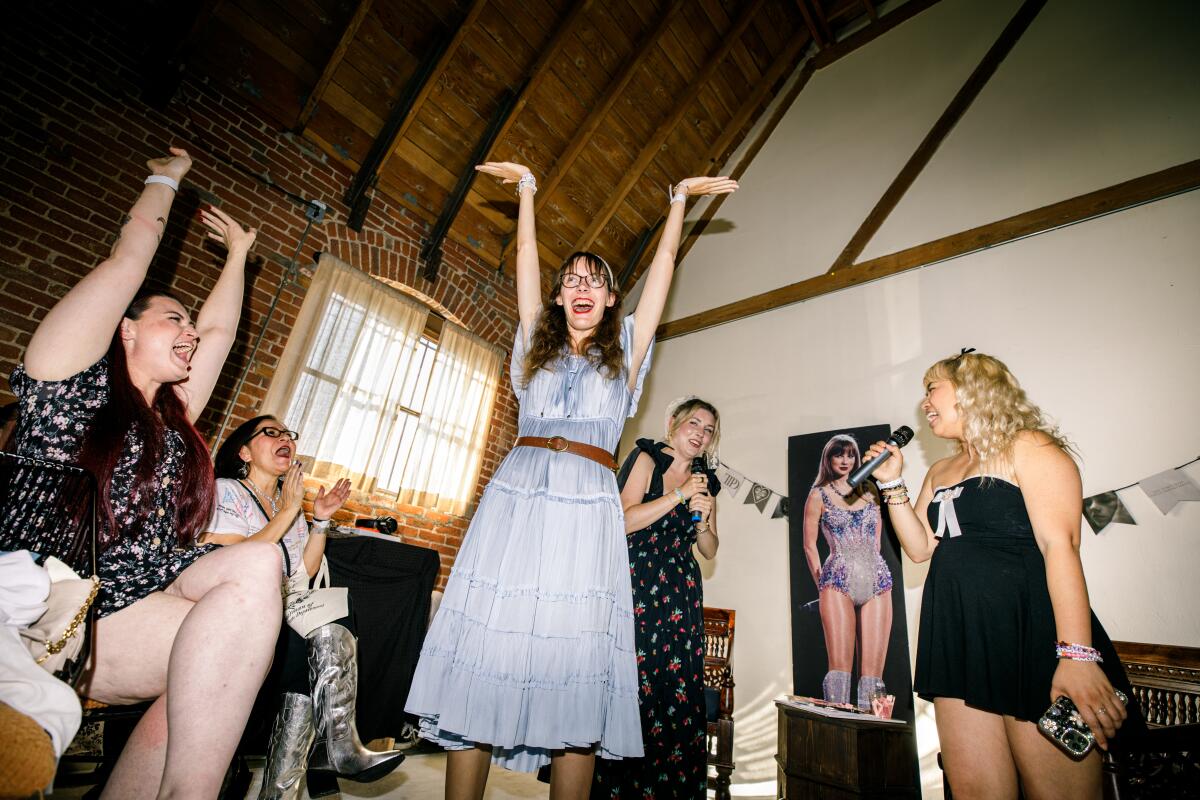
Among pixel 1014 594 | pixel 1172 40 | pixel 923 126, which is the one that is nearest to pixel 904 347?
pixel 923 126

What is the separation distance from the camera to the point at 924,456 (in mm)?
3469

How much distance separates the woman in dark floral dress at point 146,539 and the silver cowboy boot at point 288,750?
33.1 inches

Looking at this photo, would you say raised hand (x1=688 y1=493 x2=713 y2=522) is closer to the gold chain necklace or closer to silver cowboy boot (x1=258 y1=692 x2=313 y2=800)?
silver cowboy boot (x1=258 y1=692 x2=313 y2=800)

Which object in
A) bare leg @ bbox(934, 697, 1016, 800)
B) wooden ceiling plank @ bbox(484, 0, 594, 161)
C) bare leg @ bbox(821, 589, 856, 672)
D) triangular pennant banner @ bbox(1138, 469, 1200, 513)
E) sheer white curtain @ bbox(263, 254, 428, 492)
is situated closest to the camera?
bare leg @ bbox(934, 697, 1016, 800)

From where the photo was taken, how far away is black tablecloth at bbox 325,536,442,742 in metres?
2.88

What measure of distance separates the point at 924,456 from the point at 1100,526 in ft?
2.89

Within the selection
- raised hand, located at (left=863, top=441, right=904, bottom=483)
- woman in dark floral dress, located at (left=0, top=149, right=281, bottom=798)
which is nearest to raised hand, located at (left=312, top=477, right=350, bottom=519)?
woman in dark floral dress, located at (left=0, top=149, right=281, bottom=798)

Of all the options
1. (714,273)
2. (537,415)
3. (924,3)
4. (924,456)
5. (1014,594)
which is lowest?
(1014,594)

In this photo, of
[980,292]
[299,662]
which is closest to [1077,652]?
[299,662]

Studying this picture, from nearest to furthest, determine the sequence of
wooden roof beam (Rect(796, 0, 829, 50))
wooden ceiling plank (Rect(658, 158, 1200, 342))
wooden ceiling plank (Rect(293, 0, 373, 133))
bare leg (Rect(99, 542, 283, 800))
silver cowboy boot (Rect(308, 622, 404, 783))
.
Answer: bare leg (Rect(99, 542, 283, 800)), silver cowboy boot (Rect(308, 622, 404, 783)), wooden ceiling plank (Rect(658, 158, 1200, 342)), wooden ceiling plank (Rect(293, 0, 373, 133)), wooden roof beam (Rect(796, 0, 829, 50))

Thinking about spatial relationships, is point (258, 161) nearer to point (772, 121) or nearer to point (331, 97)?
point (331, 97)

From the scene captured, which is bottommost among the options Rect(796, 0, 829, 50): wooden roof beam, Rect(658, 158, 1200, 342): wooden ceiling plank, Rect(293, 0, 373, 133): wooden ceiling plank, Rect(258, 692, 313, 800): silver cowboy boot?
Rect(258, 692, 313, 800): silver cowboy boot

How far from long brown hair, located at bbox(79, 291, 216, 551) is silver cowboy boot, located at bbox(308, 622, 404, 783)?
40.7 inches

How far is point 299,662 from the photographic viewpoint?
208 centimetres
